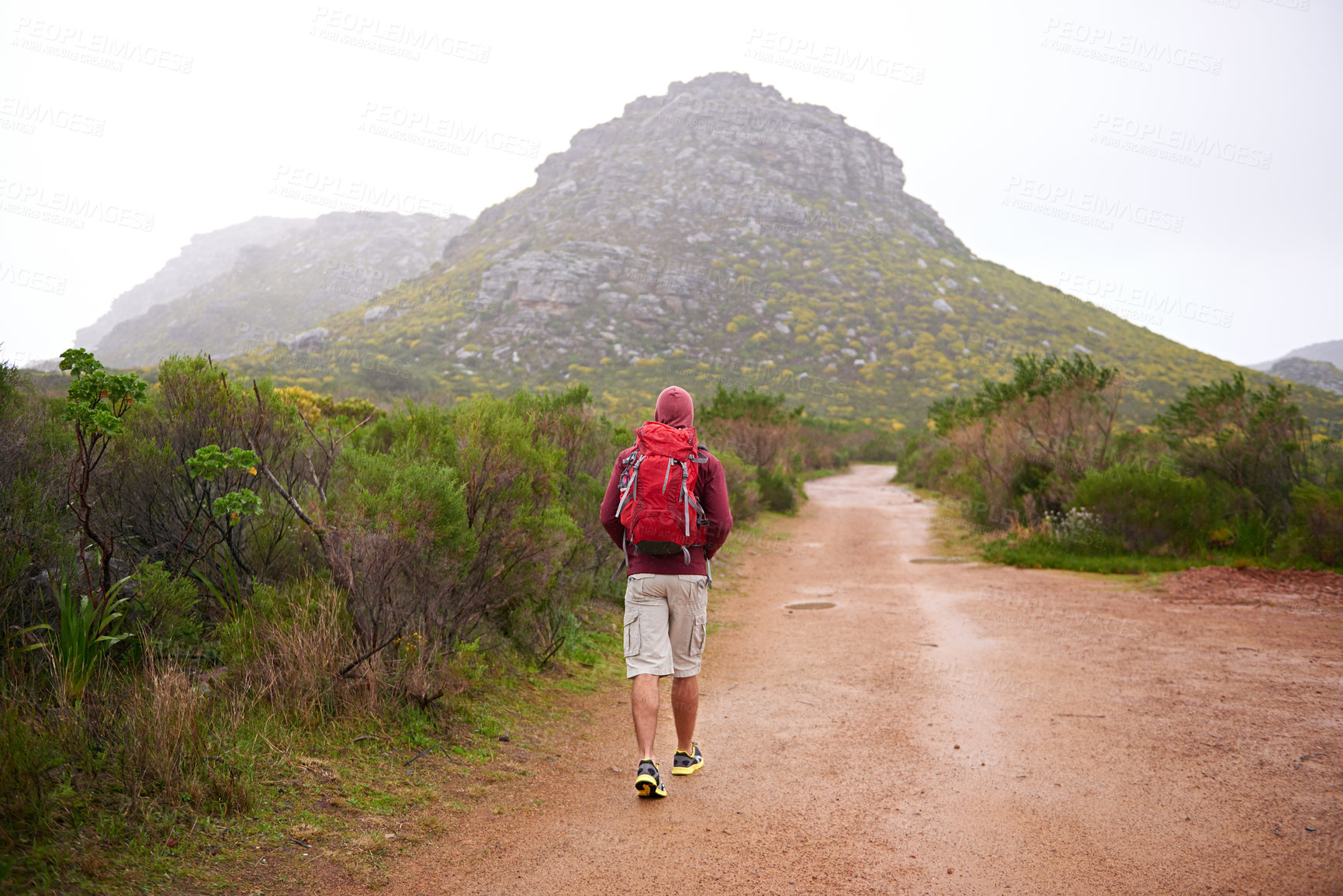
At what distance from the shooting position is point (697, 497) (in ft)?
12.5

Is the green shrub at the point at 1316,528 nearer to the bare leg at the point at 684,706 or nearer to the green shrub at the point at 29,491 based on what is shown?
the bare leg at the point at 684,706

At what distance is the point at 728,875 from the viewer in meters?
2.87

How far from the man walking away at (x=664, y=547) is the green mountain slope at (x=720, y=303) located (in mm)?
30161

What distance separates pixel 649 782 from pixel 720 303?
180 feet

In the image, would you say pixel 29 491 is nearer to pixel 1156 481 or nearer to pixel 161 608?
pixel 161 608

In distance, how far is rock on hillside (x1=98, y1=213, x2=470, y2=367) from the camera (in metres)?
A: 68.6

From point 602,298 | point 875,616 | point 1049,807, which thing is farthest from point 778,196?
point 1049,807

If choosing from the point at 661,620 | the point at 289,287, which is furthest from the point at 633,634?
the point at 289,287

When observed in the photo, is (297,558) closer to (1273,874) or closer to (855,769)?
(855,769)

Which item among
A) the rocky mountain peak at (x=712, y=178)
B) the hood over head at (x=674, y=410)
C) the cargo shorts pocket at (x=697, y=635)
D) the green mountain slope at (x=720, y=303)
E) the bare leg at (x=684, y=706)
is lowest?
the bare leg at (x=684, y=706)

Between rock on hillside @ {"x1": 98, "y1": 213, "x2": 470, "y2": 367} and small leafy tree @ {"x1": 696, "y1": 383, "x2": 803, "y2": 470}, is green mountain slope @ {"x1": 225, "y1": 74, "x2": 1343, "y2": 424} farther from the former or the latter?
small leafy tree @ {"x1": 696, "y1": 383, "x2": 803, "y2": 470}

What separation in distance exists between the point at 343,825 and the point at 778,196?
73.4 metres

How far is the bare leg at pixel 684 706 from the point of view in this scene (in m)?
3.83

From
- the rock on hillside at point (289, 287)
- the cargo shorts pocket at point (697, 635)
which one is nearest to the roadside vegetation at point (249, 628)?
the cargo shorts pocket at point (697, 635)
